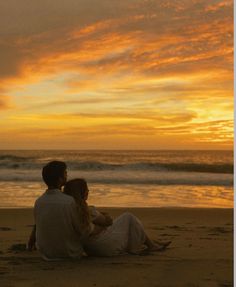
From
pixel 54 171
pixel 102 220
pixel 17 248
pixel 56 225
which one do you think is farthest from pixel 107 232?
pixel 17 248

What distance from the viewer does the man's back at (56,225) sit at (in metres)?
5.36

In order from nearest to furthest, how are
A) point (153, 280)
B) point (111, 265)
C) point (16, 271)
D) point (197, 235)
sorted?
point (153, 280)
point (16, 271)
point (111, 265)
point (197, 235)

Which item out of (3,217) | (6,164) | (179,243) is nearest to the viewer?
(179,243)

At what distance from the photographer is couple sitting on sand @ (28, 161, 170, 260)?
17.5ft

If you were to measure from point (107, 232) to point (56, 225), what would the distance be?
0.60 m

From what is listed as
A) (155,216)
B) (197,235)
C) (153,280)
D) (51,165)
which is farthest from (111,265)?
(155,216)

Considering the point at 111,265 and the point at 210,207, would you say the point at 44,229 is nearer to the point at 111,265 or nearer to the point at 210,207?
the point at 111,265

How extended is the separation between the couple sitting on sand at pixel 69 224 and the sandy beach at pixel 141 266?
0.45 feet

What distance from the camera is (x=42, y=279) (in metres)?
4.52

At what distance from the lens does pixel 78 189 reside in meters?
5.39

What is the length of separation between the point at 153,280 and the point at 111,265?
0.78 metres

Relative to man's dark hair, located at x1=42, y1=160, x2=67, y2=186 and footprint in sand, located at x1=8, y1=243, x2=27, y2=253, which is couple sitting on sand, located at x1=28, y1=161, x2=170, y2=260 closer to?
man's dark hair, located at x1=42, y1=160, x2=67, y2=186

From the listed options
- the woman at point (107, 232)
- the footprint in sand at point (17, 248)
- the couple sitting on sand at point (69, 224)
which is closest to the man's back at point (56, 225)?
the couple sitting on sand at point (69, 224)

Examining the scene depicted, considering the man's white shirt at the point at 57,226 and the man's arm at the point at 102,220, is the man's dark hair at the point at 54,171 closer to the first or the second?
the man's white shirt at the point at 57,226
